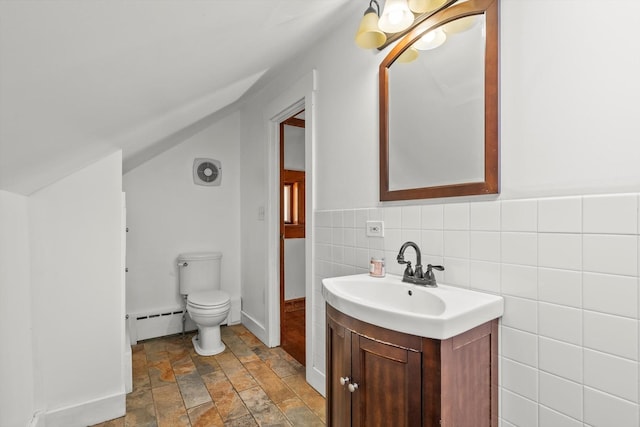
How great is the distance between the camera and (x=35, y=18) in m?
0.40

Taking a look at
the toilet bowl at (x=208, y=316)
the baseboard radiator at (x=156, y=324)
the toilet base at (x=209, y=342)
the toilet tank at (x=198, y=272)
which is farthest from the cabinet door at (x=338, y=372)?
the baseboard radiator at (x=156, y=324)

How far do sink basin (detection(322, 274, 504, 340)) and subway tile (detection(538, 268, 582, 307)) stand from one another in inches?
5.6

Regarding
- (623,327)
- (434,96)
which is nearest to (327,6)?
(434,96)

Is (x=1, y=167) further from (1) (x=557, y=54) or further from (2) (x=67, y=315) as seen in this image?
(1) (x=557, y=54)

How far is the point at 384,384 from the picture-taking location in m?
1.01

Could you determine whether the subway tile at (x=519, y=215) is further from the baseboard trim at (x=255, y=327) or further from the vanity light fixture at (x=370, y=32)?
the baseboard trim at (x=255, y=327)

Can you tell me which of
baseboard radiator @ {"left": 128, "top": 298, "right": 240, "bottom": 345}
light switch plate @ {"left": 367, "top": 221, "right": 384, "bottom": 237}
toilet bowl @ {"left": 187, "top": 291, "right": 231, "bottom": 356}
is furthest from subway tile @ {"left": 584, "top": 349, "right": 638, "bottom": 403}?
baseboard radiator @ {"left": 128, "top": 298, "right": 240, "bottom": 345}

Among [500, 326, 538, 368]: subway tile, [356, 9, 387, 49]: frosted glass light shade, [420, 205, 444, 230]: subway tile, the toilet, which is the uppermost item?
[356, 9, 387, 49]: frosted glass light shade

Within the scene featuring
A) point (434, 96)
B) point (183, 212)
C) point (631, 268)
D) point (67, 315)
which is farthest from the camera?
point (183, 212)

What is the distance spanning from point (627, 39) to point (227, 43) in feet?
3.85

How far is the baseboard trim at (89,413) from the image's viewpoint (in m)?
1.62

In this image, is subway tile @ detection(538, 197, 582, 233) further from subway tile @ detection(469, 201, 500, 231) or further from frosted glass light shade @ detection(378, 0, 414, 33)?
frosted glass light shade @ detection(378, 0, 414, 33)

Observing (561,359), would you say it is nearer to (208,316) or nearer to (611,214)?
(611,214)

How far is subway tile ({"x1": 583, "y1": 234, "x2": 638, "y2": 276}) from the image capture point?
0.83 meters
